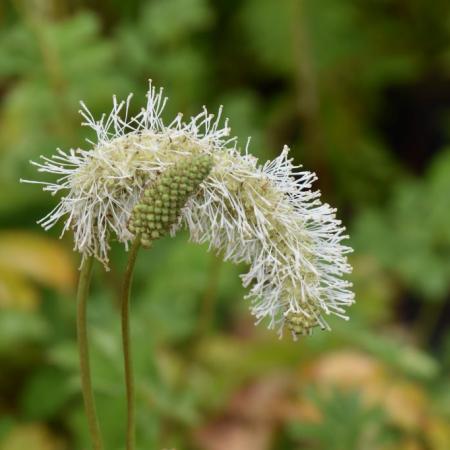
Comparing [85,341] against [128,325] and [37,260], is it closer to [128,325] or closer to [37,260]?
[128,325]

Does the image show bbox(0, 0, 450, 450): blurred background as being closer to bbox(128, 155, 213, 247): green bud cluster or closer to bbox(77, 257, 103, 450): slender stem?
bbox(77, 257, 103, 450): slender stem

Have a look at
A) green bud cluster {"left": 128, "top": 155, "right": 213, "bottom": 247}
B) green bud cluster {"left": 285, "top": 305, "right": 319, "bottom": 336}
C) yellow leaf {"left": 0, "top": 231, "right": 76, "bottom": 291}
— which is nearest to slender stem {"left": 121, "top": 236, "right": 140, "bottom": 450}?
green bud cluster {"left": 128, "top": 155, "right": 213, "bottom": 247}

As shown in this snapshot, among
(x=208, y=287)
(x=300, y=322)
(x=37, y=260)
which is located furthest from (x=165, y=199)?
(x=37, y=260)

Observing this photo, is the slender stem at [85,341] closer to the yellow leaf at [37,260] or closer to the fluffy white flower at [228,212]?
the fluffy white flower at [228,212]

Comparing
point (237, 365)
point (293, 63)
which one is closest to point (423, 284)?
point (237, 365)

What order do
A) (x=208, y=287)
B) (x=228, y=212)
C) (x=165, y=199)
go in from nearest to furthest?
(x=165, y=199), (x=228, y=212), (x=208, y=287)

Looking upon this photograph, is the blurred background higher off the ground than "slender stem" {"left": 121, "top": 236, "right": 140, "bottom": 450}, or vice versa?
the blurred background
